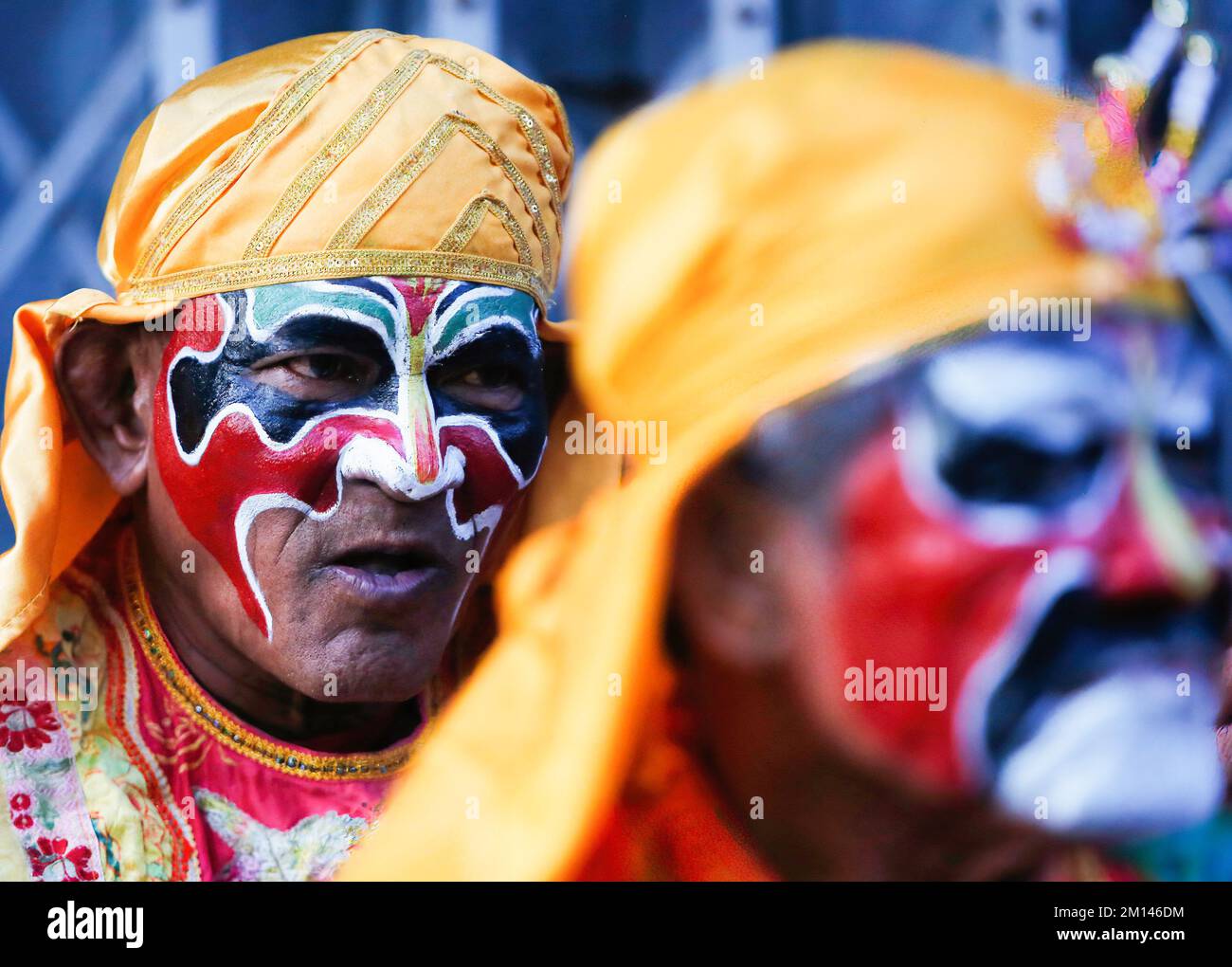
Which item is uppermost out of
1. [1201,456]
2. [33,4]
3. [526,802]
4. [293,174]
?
[33,4]

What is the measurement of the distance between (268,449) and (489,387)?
36 cm

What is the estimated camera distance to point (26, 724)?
7.17 feet

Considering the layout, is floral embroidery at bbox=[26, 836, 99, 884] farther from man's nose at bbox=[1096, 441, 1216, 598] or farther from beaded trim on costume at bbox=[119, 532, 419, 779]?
man's nose at bbox=[1096, 441, 1216, 598]

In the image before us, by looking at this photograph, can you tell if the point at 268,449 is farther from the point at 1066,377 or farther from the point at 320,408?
the point at 1066,377

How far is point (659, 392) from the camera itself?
148 centimetres

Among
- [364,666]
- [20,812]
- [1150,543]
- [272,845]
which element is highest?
[1150,543]

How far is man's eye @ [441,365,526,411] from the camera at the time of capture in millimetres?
2234

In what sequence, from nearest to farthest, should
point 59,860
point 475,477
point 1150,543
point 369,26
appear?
point 1150,543 < point 59,860 < point 475,477 < point 369,26

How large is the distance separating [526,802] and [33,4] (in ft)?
5.63

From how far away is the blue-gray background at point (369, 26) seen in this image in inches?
92.9

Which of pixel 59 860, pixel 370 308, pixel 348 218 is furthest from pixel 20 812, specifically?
pixel 348 218

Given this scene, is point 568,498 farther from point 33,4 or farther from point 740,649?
point 33,4

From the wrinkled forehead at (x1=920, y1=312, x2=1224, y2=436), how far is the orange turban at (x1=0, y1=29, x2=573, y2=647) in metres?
1.03
